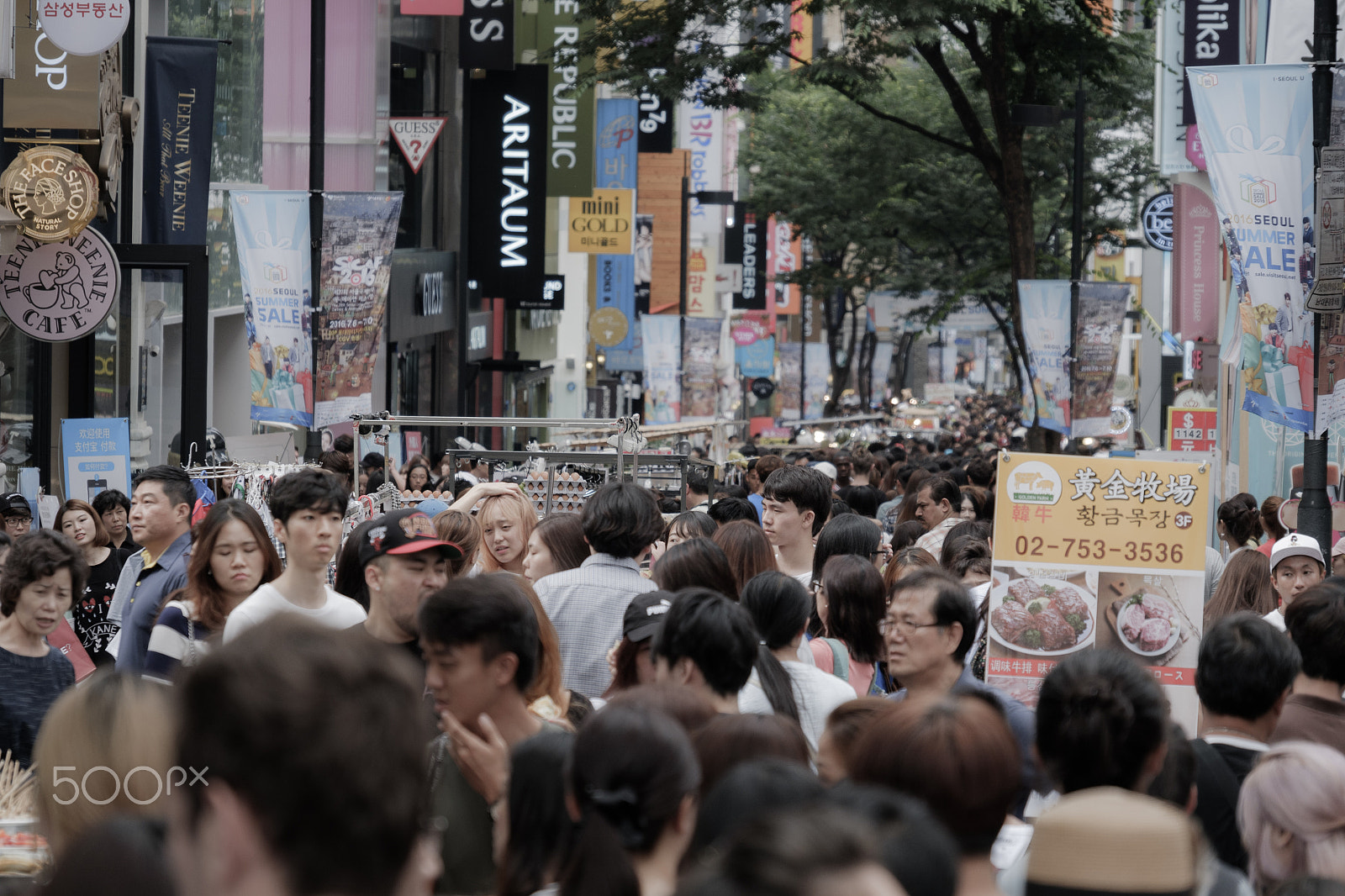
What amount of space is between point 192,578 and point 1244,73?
23.4ft

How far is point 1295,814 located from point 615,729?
1.73 meters

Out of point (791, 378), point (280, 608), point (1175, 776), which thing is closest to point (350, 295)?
point (280, 608)

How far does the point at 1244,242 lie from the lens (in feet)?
31.5

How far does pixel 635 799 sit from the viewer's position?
2.95 meters

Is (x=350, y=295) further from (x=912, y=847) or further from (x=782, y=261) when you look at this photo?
(x=782, y=261)

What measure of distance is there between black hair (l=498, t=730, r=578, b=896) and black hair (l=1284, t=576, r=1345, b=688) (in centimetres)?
291

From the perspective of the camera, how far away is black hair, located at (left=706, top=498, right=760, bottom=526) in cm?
1009

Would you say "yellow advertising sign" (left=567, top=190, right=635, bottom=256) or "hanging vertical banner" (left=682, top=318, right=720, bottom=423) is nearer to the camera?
"hanging vertical banner" (left=682, top=318, right=720, bottom=423)

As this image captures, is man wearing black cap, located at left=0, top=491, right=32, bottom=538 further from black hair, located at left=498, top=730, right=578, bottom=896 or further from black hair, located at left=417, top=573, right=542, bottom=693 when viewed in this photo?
black hair, located at left=498, top=730, right=578, bottom=896

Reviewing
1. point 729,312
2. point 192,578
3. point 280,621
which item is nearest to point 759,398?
point 729,312

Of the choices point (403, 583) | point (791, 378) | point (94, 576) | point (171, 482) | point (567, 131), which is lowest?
point (94, 576)

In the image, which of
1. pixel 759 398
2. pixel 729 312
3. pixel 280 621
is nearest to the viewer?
pixel 280 621

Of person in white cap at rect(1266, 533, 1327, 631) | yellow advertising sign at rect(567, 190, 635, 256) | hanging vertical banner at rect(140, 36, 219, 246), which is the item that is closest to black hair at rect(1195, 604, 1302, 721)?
person in white cap at rect(1266, 533, 1327, 631)

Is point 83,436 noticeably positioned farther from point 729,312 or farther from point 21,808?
point 729,312
